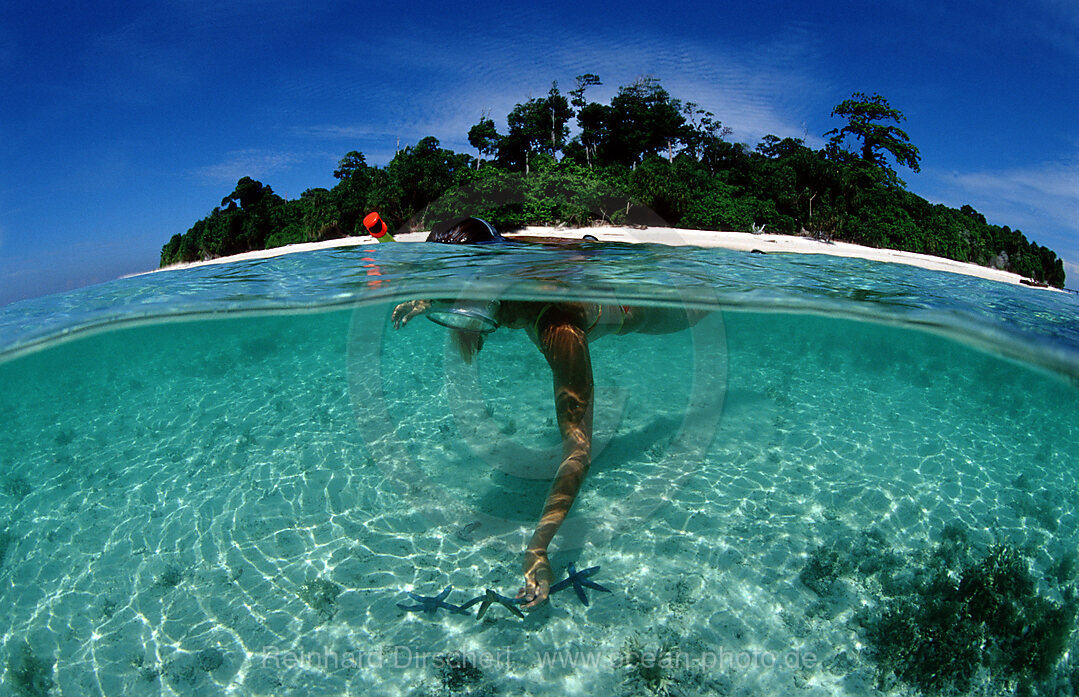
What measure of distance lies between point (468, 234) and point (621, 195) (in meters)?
21.8

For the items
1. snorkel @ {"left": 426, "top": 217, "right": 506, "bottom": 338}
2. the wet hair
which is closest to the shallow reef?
snorkel @ {"left": 426, "top": 217, "right": 506, "bottom": 338}

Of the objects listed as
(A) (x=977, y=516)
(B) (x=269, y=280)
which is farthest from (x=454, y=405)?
(A) (x=977, y=516)

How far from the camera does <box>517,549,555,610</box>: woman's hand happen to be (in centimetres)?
378

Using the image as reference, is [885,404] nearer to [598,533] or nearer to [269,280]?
[598,533]

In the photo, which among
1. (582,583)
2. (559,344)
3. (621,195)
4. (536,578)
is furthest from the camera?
(621,195)

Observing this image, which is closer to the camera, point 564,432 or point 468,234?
point 564,432

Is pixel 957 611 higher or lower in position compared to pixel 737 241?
lower

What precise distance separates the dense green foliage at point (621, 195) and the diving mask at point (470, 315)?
2323 centimetres

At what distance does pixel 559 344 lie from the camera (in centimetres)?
445

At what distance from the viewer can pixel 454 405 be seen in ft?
34.0

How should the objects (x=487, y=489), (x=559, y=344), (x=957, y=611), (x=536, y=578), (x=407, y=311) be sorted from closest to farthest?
(x=536, y=578)
(x=559, y=344)
(x=957, y=611)
(x=407, y=311)
(x=487, y=489)

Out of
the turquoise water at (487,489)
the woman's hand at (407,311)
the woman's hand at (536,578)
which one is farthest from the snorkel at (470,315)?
the woman's hand at (536,578)

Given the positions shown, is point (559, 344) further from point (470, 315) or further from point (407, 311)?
point (407, 311)

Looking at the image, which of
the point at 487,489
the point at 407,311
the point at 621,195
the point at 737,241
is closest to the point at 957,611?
the point at 487,489
